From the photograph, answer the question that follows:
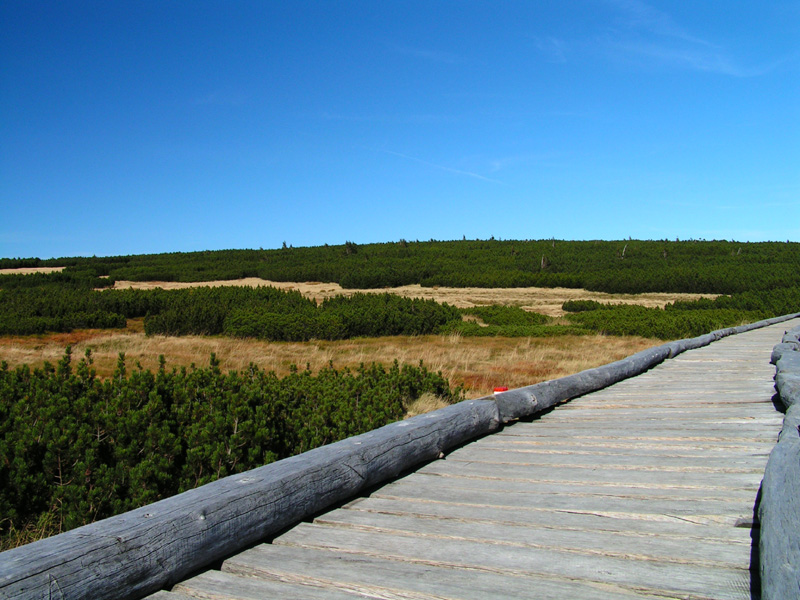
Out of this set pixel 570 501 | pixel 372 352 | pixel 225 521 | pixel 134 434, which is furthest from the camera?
pixel 372 352

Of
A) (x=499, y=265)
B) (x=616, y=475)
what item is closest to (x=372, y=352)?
(x=616, y=475)

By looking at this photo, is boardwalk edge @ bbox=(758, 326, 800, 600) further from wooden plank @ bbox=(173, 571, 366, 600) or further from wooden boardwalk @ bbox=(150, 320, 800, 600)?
wooden plank @ bbox=(173, 571, 366, 600)

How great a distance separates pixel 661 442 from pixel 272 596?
3125mm

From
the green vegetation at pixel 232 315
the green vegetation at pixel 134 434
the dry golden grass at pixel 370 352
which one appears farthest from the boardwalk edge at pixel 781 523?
the green vegetation at pixel 232 315

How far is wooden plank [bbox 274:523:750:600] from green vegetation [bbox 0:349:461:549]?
5.96ft

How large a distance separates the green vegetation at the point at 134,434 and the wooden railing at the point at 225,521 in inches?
53.8

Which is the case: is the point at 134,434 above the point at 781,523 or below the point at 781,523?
below

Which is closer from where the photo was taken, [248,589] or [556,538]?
[248,589]

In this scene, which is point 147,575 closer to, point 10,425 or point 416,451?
point 416,451

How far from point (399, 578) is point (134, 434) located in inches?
123

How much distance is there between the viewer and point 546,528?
2725mm

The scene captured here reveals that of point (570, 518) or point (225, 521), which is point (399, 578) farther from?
point (570, 518)

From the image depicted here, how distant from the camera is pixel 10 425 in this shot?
4832 mm

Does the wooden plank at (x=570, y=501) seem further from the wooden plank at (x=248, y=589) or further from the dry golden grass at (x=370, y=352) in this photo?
the dry golden grass at (x=370, y=352)
